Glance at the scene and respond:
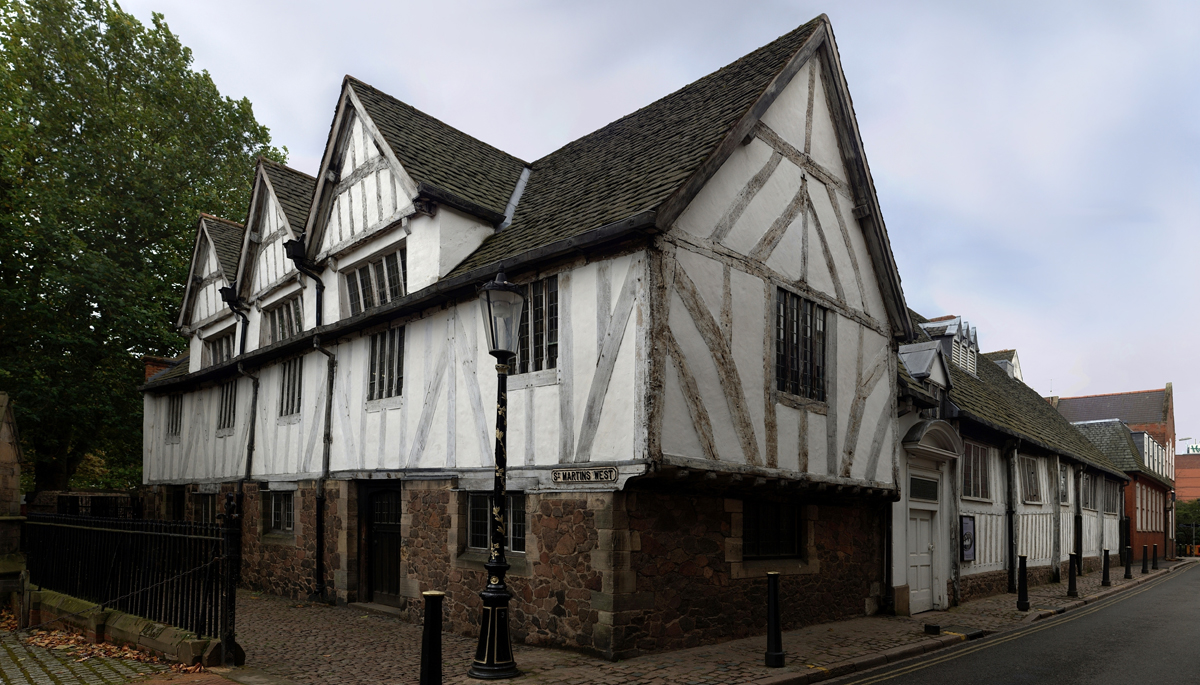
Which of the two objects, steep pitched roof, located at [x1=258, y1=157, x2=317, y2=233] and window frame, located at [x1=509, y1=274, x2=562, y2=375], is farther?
steep pitched roof, located at [x1=258, y1=157, x2=317, y2=233]

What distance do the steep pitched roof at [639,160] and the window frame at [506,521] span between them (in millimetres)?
3281

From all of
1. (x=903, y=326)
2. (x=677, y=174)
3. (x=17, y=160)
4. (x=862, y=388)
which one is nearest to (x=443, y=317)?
(x=677, y=174)

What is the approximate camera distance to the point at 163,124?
25.6 metres

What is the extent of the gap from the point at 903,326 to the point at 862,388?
5.79ft

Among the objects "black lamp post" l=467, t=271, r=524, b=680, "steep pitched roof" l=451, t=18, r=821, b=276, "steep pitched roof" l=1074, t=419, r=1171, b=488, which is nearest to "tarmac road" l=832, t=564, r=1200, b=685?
"black lamp post" l=467, t=271, r=524, b=680

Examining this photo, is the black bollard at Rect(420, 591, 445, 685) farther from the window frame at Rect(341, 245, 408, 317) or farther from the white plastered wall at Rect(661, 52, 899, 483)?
the window frame at Rect(341, 245, 408, 317)

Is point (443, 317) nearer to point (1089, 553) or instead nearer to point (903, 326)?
point (903, 326)

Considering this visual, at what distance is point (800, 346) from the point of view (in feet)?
37.4

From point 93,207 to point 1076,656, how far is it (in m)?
25.6

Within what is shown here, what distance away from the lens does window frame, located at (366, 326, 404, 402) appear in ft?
41.7

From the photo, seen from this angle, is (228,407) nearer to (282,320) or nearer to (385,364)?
(282,320)

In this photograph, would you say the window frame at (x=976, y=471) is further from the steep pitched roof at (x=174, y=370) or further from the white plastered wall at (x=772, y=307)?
the steep pitched roof at (x=174, y=370)

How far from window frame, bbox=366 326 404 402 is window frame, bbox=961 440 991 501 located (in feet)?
35.8

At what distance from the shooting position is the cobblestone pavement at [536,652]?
309 inches
